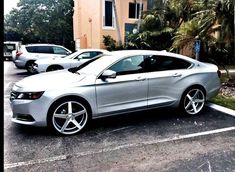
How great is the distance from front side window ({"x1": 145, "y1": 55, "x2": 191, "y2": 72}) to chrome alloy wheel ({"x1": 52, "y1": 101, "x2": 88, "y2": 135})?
65.9 inches

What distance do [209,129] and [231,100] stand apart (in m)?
2.56

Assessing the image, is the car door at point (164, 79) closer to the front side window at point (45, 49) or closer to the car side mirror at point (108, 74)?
the car side mirror at point (108, 74)

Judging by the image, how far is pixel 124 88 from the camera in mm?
5238

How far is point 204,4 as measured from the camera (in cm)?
1005

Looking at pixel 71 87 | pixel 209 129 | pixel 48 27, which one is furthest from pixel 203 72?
pixel 48 27

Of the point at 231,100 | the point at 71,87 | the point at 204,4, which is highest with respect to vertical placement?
the point at 204,4

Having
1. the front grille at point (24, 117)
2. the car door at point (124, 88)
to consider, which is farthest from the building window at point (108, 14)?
the front grille at point (24, 117)

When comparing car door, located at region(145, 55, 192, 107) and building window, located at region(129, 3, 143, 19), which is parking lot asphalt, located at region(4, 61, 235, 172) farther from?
building window, located at region(129, 3, 143, 19)

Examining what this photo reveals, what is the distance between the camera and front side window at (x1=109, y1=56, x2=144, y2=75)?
17.5 feet

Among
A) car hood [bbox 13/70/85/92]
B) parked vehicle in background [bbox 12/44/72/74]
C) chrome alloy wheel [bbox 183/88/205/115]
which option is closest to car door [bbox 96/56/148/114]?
car hood [bbox 13/70/85/92]

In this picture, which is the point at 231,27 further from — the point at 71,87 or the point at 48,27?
the point at 48,27

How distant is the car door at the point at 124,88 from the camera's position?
5086 mm

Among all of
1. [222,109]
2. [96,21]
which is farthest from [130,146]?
[96,21]

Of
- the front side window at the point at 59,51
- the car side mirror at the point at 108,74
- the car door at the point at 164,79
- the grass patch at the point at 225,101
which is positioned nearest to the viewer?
the car side mirror at the point at 108,74
